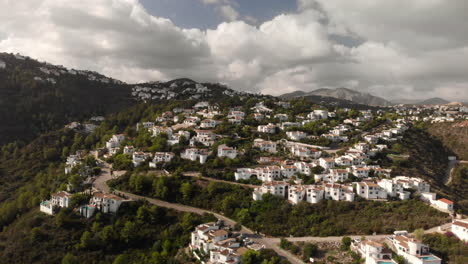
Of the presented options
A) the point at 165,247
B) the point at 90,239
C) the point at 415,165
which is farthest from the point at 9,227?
the point at 415,165

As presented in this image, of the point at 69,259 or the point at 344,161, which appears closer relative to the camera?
the point at 69,259

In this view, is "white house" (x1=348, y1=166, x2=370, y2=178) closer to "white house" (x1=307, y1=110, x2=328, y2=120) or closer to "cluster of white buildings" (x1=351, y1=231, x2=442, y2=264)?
"cluster of white buildings" (x1=351, y1=231, x2=442, y2=264)

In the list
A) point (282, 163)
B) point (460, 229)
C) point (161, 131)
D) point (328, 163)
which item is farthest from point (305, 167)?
point (161, 131)

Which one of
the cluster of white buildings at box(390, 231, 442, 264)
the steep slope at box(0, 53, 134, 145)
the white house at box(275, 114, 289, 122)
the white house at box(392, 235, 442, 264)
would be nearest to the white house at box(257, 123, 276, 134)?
the white house at box(275, 114, 289, 122)

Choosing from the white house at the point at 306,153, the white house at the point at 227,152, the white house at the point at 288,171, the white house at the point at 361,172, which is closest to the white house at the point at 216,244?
the white house at the point at 288,171

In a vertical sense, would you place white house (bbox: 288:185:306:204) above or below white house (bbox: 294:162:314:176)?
below

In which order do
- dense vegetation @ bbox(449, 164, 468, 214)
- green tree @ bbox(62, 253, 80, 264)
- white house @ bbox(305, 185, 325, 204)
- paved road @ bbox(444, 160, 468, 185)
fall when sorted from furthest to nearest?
paved road @ bbox(444, 160, 468, 185) → dense vegetation @ bbox(449, 164, 468, 214) → white house @ bbox(305, 185, 325, 204) → green tree @ bbox(62, 253, 80, 264)

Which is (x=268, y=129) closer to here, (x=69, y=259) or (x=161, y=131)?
(x=161, y=131)
